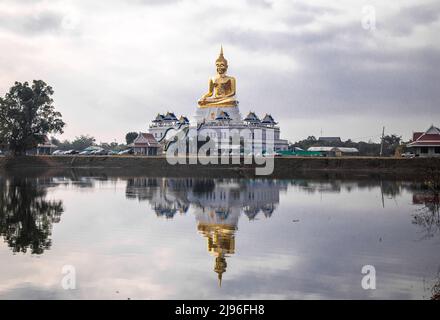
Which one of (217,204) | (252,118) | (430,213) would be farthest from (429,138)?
(217,204)

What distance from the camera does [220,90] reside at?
7281 cm

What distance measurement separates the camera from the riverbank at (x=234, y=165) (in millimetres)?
51781

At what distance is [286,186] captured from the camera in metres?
37.2

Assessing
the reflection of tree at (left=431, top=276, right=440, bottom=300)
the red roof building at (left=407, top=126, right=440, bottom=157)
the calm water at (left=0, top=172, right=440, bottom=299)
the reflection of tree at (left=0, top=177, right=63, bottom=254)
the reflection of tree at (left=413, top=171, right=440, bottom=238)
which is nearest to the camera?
the reflection of tree at (left=431, top=276, right=440, bottom=300)

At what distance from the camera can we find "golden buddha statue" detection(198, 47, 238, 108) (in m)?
72.2

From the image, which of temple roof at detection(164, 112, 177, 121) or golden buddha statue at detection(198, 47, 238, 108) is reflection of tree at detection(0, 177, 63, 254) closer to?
golden buddha statue at detection(198, 47, 238, 108)

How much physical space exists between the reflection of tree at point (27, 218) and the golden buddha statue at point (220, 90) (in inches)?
1699

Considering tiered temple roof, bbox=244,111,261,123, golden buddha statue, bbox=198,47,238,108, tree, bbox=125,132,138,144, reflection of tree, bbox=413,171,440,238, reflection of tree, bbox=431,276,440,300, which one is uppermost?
golden buddha statue, bbox=198,47,238,108

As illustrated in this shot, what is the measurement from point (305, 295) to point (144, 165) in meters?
53.2

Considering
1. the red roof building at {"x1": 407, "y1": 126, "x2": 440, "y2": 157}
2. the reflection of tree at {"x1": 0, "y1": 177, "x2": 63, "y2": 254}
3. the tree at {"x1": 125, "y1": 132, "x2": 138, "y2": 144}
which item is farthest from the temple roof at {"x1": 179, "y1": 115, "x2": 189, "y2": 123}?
the reflection of tree at {"x1": 0, "y1": 177, "x2": 63, "y2": 254}

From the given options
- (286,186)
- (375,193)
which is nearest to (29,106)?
(286,186)

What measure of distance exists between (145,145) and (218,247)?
191 ft

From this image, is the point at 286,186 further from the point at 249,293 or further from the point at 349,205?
the point at 249,293

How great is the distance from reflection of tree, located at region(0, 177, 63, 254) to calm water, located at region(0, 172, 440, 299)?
0.16 ft
